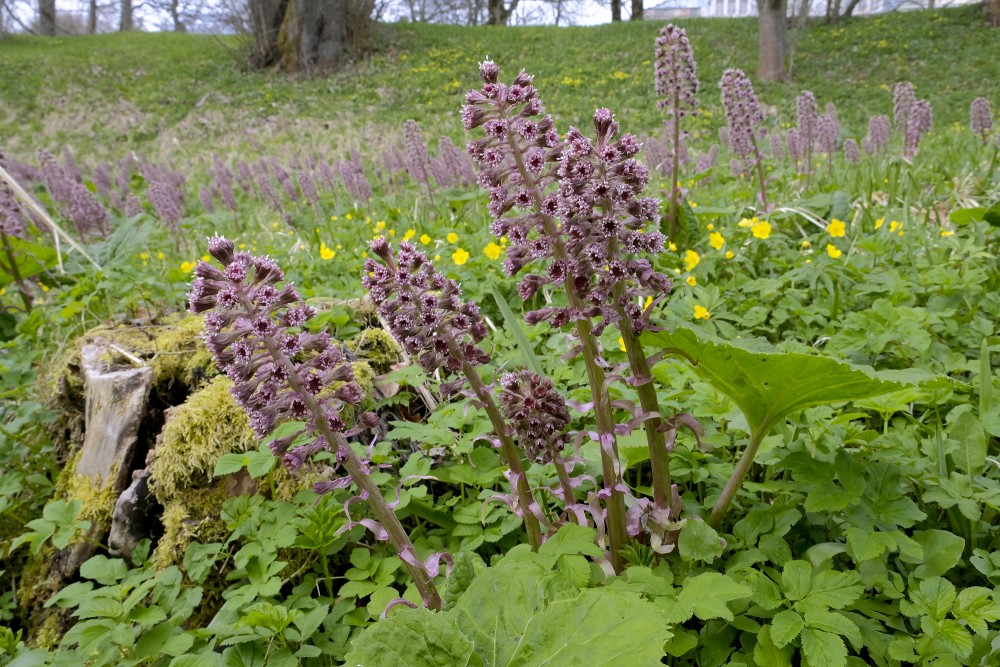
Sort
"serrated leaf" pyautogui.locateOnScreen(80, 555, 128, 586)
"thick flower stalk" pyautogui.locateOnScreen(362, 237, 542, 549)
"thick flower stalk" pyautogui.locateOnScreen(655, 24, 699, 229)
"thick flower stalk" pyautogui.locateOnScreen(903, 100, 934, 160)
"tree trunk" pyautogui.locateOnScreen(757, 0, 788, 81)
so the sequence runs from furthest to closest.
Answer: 1. "tree trunk" pyautogui.locateOnScreen(757, 0, 788, 81)
2. "thick flower stalk" pyautogui.locateOnScreen(903, 100, 934, 160)
3. "thick flower stalk" pyautogui.locateOnScreen(655, 24, 699, 229)
4. "serrated leaf" pyautogui.locateOnScreen(80, 555, 128, 586)
5. "thick flower stalk" pyautogui.locateOnScreen(362, 237, 542, 549)

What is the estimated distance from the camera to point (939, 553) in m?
1.59

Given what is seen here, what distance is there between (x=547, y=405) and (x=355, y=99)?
2297cm

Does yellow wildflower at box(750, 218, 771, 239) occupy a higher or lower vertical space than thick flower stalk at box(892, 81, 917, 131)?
lower

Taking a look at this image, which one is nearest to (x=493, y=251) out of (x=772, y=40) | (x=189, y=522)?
(x=189, y=522)

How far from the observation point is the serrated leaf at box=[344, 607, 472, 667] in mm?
1083

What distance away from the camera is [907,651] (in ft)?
4.70

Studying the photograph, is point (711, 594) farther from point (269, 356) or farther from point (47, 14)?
point (47, 14)

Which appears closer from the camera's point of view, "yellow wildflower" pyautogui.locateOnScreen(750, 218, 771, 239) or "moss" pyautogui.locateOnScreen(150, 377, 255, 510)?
"moss" pyautogui.locateOnScreen(150, 377, 255, 510)

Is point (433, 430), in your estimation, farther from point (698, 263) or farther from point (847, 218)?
point (847, 218)

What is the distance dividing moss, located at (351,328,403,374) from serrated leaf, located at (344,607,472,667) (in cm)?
212

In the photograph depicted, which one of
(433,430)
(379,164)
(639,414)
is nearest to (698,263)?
(433,430)

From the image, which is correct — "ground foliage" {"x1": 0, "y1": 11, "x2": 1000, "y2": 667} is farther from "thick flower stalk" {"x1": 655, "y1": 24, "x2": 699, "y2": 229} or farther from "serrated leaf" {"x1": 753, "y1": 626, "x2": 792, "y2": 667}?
"thick flower stalk" {"x1": 655, "y1": 24, "x2": 699, "y2": 229}

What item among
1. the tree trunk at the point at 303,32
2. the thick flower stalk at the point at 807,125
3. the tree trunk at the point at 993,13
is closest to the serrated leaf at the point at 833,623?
the thick flower stalk at the point at 807,125

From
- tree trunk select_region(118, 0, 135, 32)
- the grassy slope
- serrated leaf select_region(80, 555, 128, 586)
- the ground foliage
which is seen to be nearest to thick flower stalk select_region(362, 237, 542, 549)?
the ground foliage
